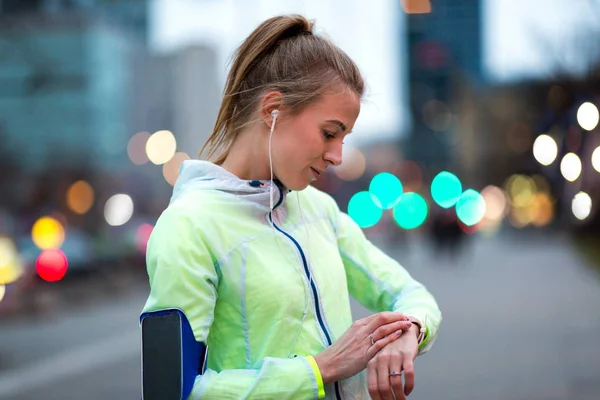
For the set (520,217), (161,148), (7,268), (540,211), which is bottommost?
(520,217)

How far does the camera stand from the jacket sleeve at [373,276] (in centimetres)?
256

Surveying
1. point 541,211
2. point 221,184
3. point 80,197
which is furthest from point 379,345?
point 541,211

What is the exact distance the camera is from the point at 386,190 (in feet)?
261

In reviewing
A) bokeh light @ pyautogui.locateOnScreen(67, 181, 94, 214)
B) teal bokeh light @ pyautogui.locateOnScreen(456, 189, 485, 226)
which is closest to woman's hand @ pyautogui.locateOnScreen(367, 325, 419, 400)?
bokeh light @ pyautogui.locateOnScreen(67, 181, 94, 214)

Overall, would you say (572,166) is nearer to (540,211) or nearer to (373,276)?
(373,276)

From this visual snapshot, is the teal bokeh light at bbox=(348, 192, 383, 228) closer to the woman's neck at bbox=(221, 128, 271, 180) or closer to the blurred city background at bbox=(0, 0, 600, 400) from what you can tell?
the blurred city background at bbox=(0, 0, 600, 400)

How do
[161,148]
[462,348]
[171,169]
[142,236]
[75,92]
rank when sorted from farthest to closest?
1. [75,92]
2. [171,169]
3. [161,148]
4. [142,236]
5. [462,348]

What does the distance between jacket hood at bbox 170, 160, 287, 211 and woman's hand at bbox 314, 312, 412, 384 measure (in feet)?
1.27

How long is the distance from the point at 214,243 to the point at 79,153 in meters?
56.3

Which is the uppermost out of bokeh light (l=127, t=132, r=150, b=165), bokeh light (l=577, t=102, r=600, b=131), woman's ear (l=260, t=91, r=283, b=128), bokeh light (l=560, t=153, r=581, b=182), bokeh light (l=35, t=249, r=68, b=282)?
woman's ear (l=260, t=91, r=283, b=128)

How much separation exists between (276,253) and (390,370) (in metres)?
0.40

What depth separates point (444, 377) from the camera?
9.54 metres

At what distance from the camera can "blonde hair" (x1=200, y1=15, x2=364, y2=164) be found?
2.31m

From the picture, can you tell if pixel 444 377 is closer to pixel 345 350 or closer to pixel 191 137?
pixel 345 350
